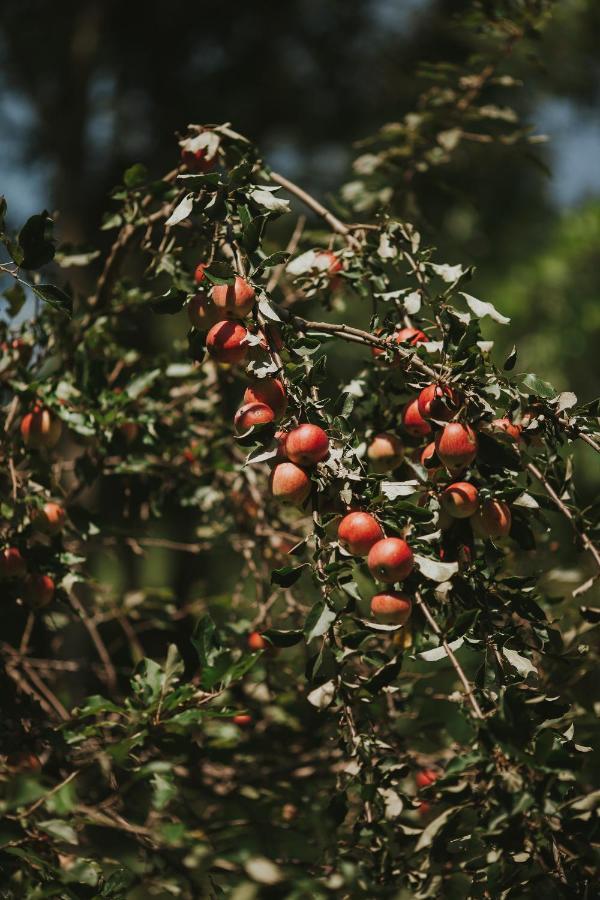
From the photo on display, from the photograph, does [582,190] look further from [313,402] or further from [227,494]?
[313,402]

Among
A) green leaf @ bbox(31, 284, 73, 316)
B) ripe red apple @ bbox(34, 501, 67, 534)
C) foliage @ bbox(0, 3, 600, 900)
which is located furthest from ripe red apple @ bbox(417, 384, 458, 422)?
ripe red apple @ bbox(34, 501, 67, 534)

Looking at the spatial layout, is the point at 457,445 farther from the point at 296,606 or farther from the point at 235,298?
the point at 296,606

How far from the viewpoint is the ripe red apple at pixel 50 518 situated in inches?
40.1

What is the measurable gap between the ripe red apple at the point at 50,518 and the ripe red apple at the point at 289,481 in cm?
37

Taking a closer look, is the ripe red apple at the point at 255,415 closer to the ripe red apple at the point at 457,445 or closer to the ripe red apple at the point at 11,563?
the ripe red apple at the point at 457,445

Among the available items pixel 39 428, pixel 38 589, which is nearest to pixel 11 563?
pixel 38 589

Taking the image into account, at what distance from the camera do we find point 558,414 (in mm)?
812

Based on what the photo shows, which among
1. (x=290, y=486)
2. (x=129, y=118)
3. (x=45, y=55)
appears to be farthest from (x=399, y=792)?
(x=129, y=118)

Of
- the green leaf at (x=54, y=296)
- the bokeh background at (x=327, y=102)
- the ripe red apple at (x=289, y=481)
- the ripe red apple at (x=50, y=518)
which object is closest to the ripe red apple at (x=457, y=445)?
the ripe red apple at (x=289, y=481)

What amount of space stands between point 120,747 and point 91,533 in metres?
0.37

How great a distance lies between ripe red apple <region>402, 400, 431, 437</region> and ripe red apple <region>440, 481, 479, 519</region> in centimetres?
12

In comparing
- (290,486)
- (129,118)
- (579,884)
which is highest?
(290,486)

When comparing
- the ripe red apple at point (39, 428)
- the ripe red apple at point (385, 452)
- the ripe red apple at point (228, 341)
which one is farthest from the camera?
the ripe red apple at point (39, 428)

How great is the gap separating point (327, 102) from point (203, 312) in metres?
4.91
